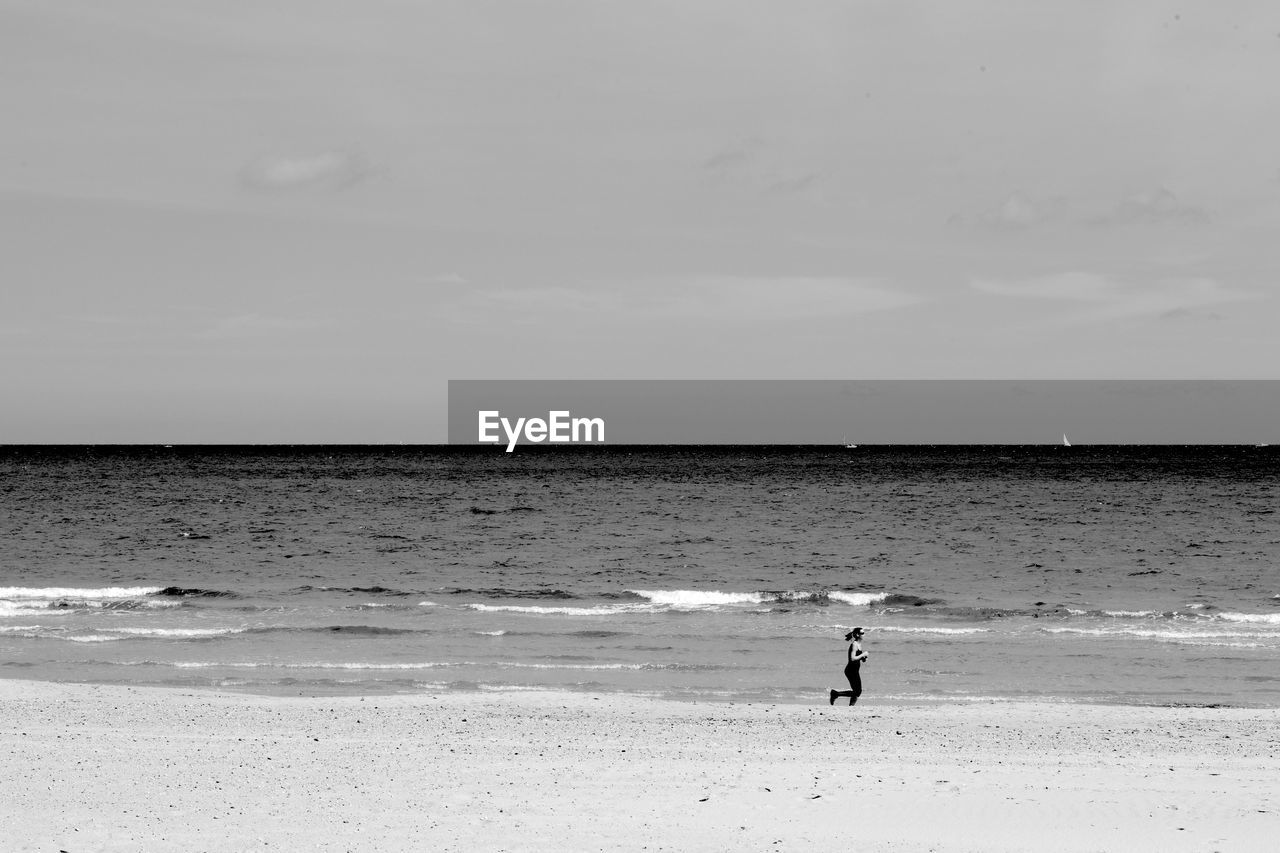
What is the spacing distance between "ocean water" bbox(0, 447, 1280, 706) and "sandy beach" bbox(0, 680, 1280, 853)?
237 cm

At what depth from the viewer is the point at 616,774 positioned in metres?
12.2

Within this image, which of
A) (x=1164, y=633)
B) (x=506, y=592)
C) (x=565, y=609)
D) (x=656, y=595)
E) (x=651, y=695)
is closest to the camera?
(x=651, y=695)

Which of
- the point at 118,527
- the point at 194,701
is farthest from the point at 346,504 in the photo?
the point at 194,701

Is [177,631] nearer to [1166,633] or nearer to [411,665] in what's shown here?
[411,665]

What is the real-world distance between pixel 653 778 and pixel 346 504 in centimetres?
5348

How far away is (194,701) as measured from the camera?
53.4ft

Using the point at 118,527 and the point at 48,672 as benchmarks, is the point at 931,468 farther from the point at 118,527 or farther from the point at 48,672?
the point at 48,672

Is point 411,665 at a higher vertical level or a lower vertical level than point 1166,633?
lower

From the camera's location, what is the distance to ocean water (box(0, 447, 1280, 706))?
19.6m

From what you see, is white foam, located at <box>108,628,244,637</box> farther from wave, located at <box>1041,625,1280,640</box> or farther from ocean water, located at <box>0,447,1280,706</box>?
wave, located at <box>1041,625,1280,640</box>

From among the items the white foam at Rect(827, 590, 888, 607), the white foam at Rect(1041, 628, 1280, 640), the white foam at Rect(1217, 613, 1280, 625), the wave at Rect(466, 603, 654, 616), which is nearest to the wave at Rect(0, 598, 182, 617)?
the wave at Rect(466, 603, 654, 616)

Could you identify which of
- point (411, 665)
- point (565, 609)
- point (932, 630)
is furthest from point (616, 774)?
point (565, 609)

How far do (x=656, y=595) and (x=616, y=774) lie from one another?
17746 mm

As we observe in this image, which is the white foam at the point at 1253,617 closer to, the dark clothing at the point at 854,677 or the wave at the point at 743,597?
the wave at the point at 743,597
